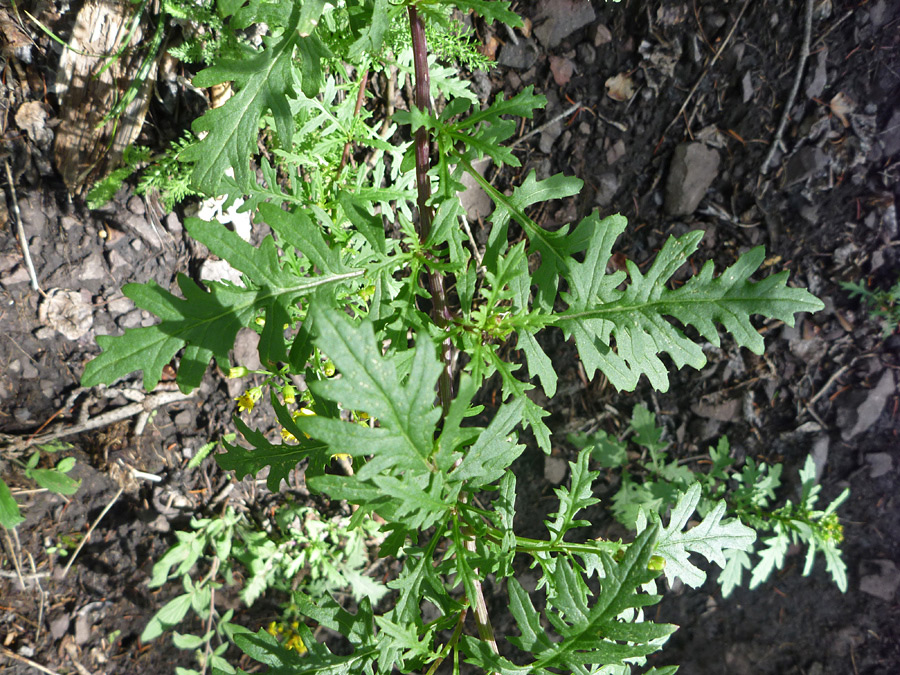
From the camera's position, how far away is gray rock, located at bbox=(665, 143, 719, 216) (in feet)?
10.2

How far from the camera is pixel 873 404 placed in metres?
3.40

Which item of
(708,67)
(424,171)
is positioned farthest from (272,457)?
(708,67)

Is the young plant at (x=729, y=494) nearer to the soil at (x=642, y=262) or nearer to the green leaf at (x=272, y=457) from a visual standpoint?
the soil at (x=642, y=262)

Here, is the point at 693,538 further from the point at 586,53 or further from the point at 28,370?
the point at 28,370

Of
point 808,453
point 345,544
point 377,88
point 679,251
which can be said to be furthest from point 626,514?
point 377,88

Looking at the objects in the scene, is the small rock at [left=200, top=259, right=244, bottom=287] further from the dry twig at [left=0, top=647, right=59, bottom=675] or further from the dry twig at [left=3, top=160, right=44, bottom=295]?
the dry twig at [left=0, top=647, right=59, bottom=675]

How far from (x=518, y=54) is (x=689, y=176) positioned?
3.77ft

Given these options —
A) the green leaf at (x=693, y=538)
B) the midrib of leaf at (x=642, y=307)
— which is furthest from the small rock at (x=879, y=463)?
the midrib of leaf at (x=642, y=307)

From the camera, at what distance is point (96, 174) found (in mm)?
2658

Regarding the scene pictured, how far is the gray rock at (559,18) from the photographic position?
9.54ft

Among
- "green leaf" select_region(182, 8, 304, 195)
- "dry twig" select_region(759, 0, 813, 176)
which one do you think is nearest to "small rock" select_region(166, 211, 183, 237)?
"green leaf" select_region(182, 8, 304, 195)

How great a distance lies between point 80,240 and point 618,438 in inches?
123

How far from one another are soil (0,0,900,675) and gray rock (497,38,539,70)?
11mm

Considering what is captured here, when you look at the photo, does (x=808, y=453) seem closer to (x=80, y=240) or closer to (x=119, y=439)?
(x=119, y=439)
